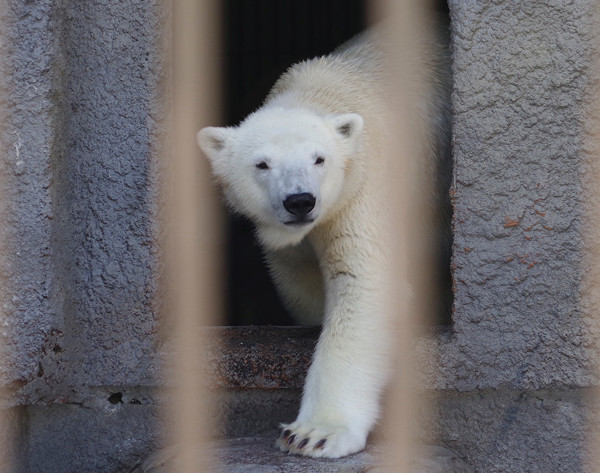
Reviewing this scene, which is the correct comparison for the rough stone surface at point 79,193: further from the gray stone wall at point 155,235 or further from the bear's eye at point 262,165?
the bear's eye at point 262,165

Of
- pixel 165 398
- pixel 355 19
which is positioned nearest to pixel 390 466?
pixel 165 398

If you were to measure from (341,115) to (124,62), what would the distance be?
583mm

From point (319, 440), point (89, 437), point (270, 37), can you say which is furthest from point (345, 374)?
point (270, 37)

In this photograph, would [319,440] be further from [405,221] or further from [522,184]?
[522,184]

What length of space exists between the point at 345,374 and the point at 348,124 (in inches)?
26.1

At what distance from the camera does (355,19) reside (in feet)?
13.9

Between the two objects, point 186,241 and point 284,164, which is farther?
point 186,241

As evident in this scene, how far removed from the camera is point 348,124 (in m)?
2.26

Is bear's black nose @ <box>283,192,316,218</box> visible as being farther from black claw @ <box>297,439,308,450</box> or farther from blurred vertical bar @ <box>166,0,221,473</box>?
black claw @ <box>297,439,308,450</box>

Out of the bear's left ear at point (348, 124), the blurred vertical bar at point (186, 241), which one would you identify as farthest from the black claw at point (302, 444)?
the bear's left ear at point (348, 124)

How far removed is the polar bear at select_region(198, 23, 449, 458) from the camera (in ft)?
6.71

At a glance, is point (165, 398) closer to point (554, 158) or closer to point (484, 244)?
point (484, 244)

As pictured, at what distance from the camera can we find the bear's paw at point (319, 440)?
1.94 meters

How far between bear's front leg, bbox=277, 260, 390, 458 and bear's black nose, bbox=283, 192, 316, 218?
28 cm
